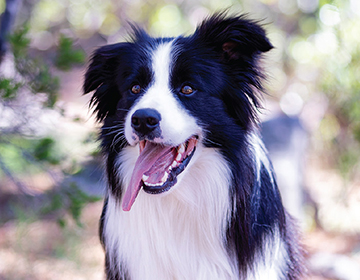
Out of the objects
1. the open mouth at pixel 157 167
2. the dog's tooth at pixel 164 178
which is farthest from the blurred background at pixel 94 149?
the dog's tooth at pixel 164 178

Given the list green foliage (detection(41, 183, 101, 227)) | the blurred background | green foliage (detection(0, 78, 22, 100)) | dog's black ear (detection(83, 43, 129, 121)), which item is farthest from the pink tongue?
green foliage (detection(41, 183, 101, 227))

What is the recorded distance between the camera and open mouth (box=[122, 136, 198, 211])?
240 centimetres

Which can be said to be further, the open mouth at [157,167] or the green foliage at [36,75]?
the green foliage at [36,75]

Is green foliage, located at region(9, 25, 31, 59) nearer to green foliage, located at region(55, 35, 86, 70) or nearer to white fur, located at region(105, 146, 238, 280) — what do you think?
green foliage, located at region(55, 35, 86, 70)

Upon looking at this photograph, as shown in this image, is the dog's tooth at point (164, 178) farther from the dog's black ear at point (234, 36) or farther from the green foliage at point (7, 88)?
the green foliage at point (7, 88)

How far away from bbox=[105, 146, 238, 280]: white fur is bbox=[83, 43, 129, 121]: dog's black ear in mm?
408

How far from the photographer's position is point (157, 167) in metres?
2.45

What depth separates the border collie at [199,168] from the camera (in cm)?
249

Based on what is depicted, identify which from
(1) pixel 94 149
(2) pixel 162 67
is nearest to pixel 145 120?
(2) pixel 162 67

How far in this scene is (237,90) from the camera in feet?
8.57

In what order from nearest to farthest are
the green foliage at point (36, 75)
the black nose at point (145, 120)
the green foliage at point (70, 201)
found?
the black nose at point (145, 120), the green foliage at point (36, 75), the green foliage at point (70, 201)

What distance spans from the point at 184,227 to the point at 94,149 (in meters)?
1.51

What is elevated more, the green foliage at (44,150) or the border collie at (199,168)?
the border collie at (199,168)

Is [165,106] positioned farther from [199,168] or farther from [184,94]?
[199,168]
